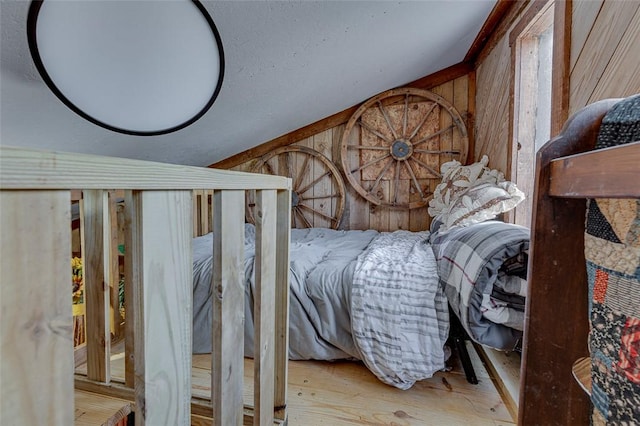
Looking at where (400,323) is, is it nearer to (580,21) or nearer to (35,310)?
(35,310)

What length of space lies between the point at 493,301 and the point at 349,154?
215cm

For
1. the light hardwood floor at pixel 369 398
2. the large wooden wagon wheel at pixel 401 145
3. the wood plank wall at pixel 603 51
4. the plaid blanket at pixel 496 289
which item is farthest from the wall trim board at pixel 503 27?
the light hardwood floor at pixel 369 398

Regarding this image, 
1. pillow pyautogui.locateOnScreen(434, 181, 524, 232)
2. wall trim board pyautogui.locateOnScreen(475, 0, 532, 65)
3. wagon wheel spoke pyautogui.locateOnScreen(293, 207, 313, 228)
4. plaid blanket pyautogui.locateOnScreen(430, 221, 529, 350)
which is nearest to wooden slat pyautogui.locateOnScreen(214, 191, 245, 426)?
plaid blanket pyautogui.locateOnScreen(430, 221, 529, 350)

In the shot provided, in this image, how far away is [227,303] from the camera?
63 centimetres

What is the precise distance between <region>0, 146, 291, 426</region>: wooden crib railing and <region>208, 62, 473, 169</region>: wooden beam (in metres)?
2.21

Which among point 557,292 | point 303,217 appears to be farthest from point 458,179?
point 557,292

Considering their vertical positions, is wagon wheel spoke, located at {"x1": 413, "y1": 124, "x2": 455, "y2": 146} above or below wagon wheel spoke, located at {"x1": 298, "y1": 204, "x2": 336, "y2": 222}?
above

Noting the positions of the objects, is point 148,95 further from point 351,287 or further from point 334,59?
point 351,287

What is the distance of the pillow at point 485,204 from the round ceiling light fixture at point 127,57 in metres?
1.50

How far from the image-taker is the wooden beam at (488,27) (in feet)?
6.22

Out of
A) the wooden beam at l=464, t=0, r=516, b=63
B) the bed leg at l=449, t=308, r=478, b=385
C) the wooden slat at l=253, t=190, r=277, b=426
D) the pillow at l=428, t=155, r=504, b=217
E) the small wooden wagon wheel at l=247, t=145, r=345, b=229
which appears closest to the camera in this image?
the wooden slat at l=253, t=190, r=277, b=426

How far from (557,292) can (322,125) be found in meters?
2.71

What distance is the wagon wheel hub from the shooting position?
9.08 feet

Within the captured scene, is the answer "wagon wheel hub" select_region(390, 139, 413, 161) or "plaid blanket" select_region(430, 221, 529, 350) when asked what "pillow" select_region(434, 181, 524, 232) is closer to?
"plaid blanket" select_region(430, 221, 529, 350)
